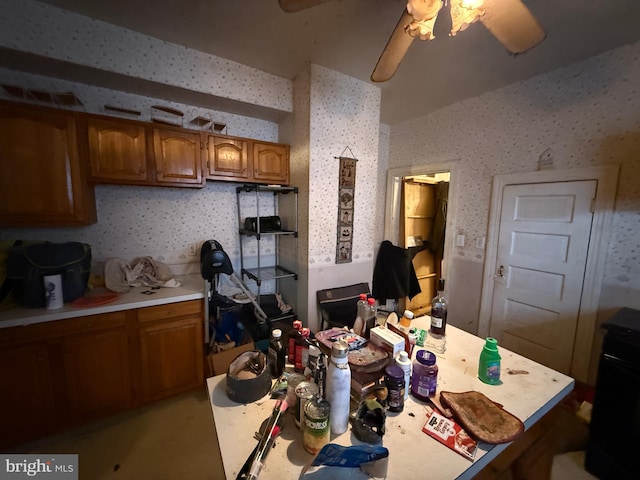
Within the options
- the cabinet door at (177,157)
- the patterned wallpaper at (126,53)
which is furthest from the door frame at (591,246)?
the cabinet door at (177,157)

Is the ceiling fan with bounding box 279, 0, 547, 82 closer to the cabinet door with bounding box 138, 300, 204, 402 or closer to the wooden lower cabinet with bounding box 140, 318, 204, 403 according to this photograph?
the cabinet door with bounding box 138, 300, 204, 402

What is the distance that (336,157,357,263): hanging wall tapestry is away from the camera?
219 centimetres

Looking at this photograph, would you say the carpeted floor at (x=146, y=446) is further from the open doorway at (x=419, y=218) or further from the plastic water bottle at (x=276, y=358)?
the open doorway at (x=419, y=218)

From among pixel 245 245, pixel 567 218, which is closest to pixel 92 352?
pixel 245 245

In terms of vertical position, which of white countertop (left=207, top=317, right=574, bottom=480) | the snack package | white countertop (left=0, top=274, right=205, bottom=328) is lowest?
white countertop (left=207, top=317, right=574, bottom=480)

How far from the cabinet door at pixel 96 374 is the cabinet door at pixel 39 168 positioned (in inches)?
31.9

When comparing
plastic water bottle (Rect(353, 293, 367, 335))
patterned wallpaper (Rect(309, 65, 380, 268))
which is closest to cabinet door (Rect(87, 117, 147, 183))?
patterned wallpaper (Rect(309, 65, 380, 268))

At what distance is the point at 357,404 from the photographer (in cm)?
83

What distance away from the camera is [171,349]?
1790 mm

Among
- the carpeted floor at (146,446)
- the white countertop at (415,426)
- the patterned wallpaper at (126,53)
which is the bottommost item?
the carpeted floor at (146,446)

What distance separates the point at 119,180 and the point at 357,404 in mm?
2069

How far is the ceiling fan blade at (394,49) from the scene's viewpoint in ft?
3.31

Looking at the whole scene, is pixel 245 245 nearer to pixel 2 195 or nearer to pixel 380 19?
pixel 2 195

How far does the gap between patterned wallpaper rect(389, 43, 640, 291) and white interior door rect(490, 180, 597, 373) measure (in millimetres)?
161
